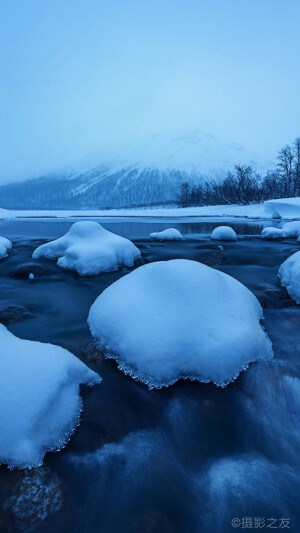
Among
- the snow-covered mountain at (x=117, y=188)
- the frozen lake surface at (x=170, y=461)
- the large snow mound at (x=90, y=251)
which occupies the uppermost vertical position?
the snow-covered mountain at (x=117, y=188)

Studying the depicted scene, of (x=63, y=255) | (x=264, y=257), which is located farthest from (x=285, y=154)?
(x=63, y=255)

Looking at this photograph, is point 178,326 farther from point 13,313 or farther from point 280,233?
point 280,233

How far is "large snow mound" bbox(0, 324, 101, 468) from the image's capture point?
1.57 m

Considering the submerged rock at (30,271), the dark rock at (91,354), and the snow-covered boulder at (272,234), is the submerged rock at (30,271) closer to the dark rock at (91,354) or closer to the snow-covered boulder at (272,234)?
the dark rock at (91,354)

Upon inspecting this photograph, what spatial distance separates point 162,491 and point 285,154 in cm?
4840

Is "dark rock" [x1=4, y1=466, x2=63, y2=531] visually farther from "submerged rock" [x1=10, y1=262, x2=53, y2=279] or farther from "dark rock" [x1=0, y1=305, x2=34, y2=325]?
"submerged rock" [x1=10, y1=262, x2=53, y2=279]

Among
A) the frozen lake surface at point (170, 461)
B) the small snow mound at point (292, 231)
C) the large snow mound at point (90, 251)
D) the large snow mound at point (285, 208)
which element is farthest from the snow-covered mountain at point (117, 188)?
the frozen lake surface at point (170, 461)

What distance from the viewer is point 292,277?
14.9 ft

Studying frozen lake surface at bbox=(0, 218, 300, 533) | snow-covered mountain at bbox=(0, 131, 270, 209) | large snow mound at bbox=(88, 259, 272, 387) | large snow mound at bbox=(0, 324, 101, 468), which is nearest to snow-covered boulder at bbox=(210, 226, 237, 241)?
large snow mound at bbox=(88, 259, 272, 387)

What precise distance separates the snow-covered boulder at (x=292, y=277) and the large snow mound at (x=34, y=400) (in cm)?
358

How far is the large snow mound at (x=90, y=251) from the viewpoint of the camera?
5699 millimetres

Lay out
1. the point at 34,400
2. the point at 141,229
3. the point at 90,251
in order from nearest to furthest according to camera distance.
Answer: the point at 34,400 < the point at 90,251 < the point at 141,229

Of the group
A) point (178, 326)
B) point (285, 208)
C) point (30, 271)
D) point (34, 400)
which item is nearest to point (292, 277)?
point (178, 326)

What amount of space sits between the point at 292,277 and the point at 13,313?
441 centimetres
